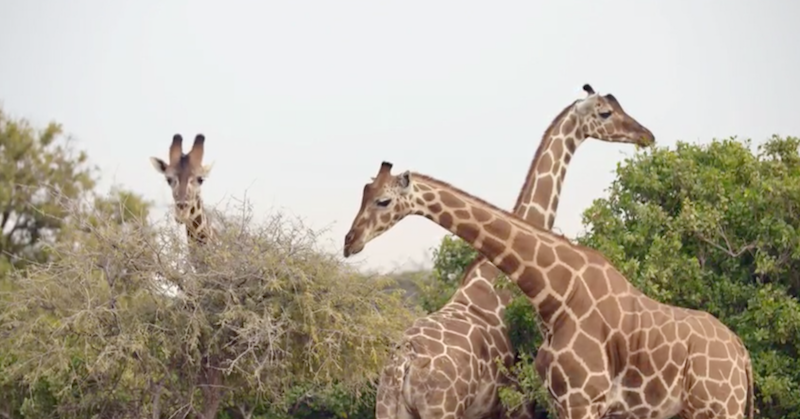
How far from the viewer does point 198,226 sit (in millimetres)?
13773

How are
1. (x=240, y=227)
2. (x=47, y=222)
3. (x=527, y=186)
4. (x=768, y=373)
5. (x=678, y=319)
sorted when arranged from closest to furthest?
1. (x=678, y=319)
2. (x=240, y=227)
3. (x=768, y=373)
4. (x=527, y=186)
5. (x=47, y=222)

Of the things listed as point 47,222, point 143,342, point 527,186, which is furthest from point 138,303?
point 47,222

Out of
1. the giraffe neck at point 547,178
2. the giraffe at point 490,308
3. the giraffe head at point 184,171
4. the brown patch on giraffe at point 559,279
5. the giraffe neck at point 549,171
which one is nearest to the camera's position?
the brown patch on giraffe at point 559,279

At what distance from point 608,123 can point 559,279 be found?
4023 mm

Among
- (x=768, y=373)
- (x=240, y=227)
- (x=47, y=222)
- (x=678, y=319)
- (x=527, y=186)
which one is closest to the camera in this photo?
(x=678, y=319)

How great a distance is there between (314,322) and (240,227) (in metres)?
1.31

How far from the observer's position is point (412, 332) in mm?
13867

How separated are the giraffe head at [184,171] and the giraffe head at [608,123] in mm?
4622

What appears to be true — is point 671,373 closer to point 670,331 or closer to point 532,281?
point 670,331

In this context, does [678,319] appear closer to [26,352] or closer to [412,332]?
[412,332]

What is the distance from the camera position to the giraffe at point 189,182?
13.7 m

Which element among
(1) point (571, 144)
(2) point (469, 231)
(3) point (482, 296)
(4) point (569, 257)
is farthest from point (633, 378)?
(1) point (571, 144)

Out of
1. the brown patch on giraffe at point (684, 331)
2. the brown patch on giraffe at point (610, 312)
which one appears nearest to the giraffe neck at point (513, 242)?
the brown patch on giraffe at point (610, 312)

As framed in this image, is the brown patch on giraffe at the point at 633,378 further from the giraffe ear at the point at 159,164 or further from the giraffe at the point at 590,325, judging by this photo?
the giraffe ear at the point at 159,164
